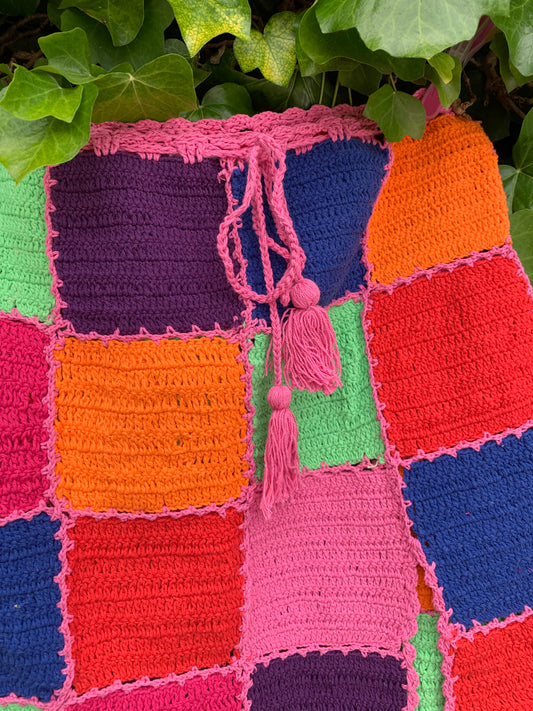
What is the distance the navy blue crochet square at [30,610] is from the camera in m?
0.69

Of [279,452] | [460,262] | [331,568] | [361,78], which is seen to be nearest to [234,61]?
[361,78]

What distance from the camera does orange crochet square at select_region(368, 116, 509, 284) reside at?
2.47ft

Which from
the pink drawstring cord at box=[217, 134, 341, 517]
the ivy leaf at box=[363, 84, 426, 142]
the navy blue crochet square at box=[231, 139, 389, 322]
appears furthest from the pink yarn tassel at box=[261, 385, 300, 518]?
the ivy leaf at box=[363, 84, 426, 142]

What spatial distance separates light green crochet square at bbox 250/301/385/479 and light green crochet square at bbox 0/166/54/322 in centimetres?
A: 30

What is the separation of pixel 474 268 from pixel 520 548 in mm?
359

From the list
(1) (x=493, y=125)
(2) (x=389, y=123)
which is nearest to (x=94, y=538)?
(2) (x=389, y=123)

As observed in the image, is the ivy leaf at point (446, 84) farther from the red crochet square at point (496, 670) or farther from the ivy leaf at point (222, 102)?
the red crochet square at point (496, 670)

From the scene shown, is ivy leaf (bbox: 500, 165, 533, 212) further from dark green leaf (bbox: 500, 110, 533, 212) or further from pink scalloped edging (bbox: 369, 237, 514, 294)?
pink scalloped edging (bbox: 369, 237, 514, 294)

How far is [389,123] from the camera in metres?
0.70

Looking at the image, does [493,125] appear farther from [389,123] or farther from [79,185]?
[79,185]

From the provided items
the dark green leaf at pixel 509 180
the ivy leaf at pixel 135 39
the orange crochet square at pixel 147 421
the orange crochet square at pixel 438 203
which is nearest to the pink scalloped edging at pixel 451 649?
the orange crochet square at pixel 147 421

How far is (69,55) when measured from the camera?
61 centimetres

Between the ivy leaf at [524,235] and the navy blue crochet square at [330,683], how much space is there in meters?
0.58

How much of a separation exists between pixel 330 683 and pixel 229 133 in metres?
0.71
